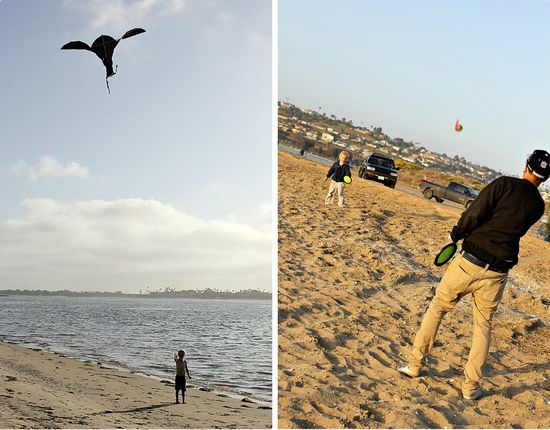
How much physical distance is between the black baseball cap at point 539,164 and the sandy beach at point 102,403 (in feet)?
18.6

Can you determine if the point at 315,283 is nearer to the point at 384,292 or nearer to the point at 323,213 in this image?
the point at 384,292

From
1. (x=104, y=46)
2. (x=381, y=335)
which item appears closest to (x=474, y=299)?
(x=381, y=335)

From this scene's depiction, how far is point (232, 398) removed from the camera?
1273 centimetres

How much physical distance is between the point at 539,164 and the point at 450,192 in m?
19.0

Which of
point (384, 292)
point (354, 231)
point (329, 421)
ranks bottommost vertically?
point (329, 421)

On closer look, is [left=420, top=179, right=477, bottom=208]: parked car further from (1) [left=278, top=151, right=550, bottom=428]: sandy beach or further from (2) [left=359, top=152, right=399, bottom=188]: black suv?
(1) [left=278, top=151, right=550, bottom=428]: sandy beach

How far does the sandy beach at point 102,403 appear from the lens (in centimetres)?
809

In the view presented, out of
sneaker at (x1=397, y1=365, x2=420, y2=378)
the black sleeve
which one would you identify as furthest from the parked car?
the black sleeve

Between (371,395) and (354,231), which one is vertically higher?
(354,231)

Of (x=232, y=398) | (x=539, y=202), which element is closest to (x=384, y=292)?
(x=539, y=202)

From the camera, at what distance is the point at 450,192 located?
2230cm

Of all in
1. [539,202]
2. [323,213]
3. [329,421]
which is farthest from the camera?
[323,213]

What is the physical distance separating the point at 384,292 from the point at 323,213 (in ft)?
10.6

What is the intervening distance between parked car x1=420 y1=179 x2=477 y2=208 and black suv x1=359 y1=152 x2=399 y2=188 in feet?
9.36
